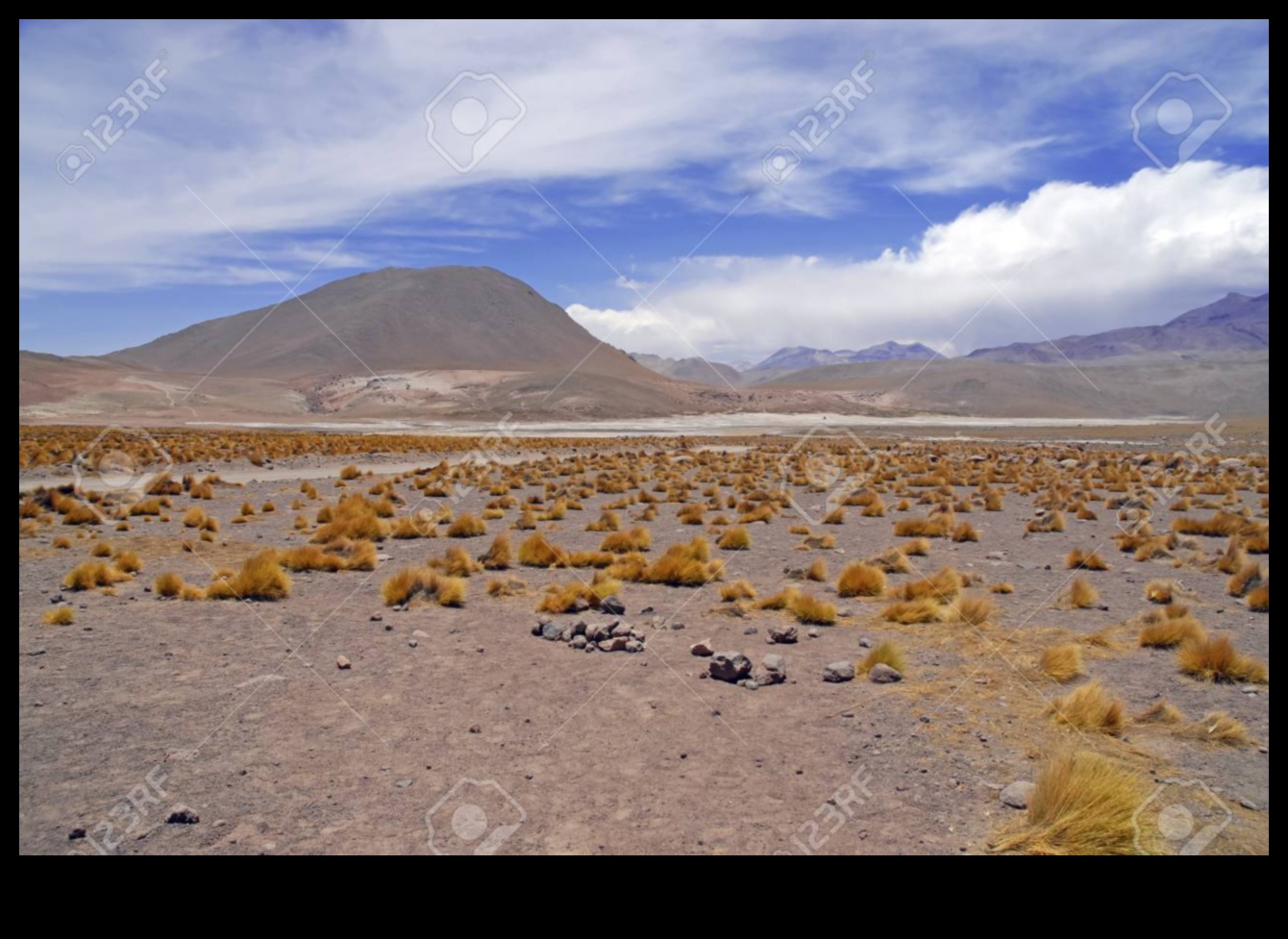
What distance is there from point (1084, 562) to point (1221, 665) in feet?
16.7

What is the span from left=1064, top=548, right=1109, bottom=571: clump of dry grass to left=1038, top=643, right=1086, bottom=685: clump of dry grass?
17.4 ft

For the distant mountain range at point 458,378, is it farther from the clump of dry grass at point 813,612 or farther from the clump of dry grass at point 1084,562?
the clump of dry grass at point 813,612

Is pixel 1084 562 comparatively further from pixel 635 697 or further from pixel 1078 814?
pixel 1078 814

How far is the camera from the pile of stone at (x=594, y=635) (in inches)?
277

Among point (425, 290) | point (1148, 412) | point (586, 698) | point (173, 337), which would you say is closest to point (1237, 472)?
point (586, 698)

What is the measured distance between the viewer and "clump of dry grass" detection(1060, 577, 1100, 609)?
880 centimetres

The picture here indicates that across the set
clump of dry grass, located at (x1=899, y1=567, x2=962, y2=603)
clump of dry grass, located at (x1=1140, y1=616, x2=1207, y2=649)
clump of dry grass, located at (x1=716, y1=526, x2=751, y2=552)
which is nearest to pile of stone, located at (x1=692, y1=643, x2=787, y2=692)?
clump of dry grass, located at (x1=899, y1=567, x2=962, y2=603)

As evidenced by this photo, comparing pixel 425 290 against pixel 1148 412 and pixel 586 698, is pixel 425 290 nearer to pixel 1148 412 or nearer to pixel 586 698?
pixel 1148 412

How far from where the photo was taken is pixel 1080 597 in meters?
8.82

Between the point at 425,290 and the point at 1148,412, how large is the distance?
14601 centimetres

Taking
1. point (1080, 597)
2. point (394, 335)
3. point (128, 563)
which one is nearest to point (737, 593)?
point (1080, 597)

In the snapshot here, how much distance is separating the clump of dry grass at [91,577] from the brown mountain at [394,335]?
406 ft

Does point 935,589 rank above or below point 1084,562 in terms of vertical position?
above

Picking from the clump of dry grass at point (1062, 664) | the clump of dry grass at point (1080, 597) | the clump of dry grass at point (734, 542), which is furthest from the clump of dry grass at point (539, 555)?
the clump of dry grass at point (1062, 664)
